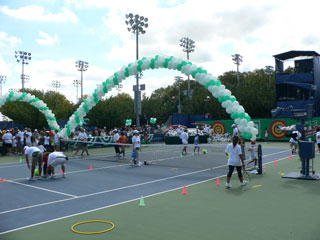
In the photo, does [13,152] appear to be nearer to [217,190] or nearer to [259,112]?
[217,190]

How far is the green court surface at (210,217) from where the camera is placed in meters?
6.23

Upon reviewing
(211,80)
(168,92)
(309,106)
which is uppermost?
(168,92)

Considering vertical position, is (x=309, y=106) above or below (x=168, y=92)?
below

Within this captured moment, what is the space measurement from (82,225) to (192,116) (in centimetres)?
4707

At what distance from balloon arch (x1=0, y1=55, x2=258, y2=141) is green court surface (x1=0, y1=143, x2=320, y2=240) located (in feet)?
16.3

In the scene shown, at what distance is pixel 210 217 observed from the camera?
7344 mm

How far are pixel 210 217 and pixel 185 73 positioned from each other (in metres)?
11.2

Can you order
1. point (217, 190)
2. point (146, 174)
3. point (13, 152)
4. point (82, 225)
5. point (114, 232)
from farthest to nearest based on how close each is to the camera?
point (13, 152) → point (146, 174) → point (217, 190) → point (82, 225) → point (114, 232)

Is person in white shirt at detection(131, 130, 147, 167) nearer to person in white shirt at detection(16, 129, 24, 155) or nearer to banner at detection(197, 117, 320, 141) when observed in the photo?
person in white shirt at detection(16, 129, 24, 155)

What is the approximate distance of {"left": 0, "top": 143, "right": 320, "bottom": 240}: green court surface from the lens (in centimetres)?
623

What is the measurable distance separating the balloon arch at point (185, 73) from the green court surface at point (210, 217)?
4971 mm

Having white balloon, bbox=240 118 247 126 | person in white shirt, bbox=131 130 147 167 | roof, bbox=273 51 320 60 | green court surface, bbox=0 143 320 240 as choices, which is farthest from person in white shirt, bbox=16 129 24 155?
roof, bbox=273 51 320 60

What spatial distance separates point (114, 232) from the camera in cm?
646

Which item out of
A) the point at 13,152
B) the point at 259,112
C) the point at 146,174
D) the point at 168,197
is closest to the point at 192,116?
the point at 259,112
